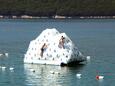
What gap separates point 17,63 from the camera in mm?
78250

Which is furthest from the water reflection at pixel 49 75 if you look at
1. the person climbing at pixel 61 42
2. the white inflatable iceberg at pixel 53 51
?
the person climbing at pixel 61 42

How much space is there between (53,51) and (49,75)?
635 centimetres

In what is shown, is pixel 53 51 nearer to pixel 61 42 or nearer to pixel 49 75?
pixel 61 42

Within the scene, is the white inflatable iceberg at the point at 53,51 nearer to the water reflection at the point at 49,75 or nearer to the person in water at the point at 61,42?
the person in water at the point at 61,42

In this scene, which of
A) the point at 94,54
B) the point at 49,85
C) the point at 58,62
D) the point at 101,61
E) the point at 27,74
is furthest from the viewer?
the point at 94,54

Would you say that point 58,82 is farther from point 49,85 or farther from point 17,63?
point 17,63

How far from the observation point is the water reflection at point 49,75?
63700mm

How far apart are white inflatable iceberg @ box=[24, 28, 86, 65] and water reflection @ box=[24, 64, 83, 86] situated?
2.95ft

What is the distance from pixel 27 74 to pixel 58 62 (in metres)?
5.50

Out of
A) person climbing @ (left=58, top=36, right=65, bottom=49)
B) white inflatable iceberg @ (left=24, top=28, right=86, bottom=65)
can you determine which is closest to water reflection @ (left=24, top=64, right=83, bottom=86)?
white inflatable iceberg @ (left=24, top=28, right=86, bottom=65)

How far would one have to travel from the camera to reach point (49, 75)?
68312mm

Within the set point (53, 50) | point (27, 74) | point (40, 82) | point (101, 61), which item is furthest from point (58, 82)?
point (101, 61)

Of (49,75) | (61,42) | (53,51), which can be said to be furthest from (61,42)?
(49,75)

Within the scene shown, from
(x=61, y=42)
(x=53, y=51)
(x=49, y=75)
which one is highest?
(x=61, y=42)
